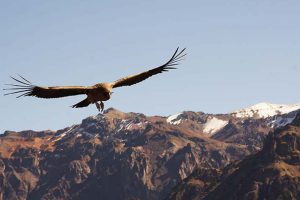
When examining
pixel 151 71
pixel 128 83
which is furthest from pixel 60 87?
pixel 151 71

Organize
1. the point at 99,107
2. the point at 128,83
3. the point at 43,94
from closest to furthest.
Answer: the point at 99,107 → the point at 43,94 → the point at 128,83

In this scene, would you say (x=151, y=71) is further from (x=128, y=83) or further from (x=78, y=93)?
(x=78, y=93)

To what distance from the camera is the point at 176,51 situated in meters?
30.1

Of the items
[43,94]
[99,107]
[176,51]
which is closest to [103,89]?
[99,107]

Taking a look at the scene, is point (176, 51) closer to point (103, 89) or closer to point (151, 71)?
point (151, 71)

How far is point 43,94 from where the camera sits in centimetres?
2736

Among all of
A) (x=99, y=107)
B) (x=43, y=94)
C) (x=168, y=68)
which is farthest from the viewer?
(x=168, y=68)

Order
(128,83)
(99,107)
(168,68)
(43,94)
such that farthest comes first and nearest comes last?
(168,68) → (128,83) → (43,94) → (99,107)

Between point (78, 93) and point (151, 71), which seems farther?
point (151, 71)

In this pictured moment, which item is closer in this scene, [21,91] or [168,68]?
[21,91]

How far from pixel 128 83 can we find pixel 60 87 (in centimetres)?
375

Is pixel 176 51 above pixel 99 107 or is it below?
above

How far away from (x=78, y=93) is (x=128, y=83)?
3.19 m

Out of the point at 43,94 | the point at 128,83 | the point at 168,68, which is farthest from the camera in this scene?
the point at 168,68
